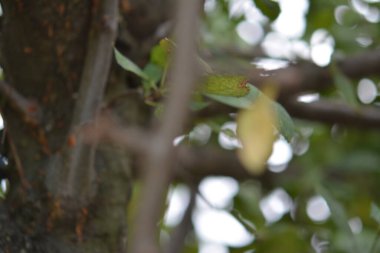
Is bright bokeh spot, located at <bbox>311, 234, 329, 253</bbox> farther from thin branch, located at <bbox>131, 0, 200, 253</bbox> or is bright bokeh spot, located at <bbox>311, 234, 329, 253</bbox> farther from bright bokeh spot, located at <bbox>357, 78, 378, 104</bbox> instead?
thin branch, located at <bbox>131, 0, 200, 253</bbox>

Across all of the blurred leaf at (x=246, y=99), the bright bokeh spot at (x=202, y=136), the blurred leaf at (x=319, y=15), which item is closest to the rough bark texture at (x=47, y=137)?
the blurred leaf at (x=246, y=99)

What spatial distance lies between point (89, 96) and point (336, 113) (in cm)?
60

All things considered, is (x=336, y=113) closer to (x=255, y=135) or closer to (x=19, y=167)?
(x=19, y=167)

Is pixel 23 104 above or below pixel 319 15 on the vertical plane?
above

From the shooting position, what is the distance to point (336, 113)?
3.85ft

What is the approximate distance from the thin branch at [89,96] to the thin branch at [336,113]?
506 mm

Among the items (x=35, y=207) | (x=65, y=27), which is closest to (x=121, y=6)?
(x=65, y=27)

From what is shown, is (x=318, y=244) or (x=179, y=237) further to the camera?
(x=318, y=244)

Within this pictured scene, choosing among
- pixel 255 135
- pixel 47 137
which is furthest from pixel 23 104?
pixel 255 135

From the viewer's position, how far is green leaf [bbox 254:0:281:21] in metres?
0.74

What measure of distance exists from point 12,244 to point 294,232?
1.78 feet

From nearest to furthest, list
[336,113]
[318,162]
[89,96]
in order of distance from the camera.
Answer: [89,96] → [336,113] → [318,162]

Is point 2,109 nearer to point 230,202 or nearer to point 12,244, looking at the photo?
point 12,244

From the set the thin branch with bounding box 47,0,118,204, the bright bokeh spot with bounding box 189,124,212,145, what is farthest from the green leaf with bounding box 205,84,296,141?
the bright bokeh spot with bounding box 189,124,212,145
